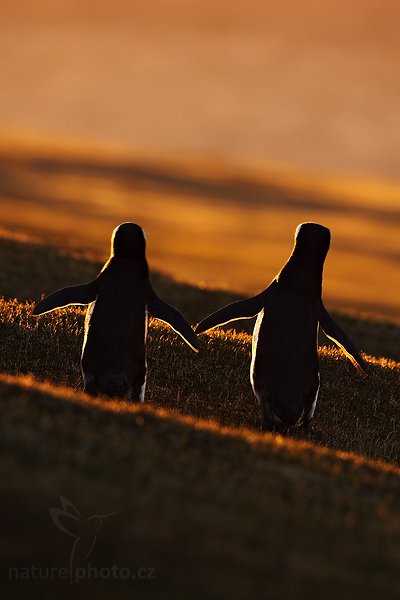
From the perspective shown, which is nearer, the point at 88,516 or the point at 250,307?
the point at 88,516

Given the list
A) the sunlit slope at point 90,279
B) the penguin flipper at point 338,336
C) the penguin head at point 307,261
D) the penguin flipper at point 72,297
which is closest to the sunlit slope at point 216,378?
the penguin flipper at point 338,336

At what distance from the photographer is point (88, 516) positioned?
9305 mm

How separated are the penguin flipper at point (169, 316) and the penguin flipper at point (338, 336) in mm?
2344

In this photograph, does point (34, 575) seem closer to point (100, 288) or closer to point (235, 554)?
point (235, 554)

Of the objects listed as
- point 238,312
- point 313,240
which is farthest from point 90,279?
point 313,240

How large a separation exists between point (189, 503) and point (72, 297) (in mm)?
7049

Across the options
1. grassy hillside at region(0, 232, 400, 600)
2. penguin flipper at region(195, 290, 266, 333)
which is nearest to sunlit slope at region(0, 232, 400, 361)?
penguin flipper at region(195, 290, 266, 333)

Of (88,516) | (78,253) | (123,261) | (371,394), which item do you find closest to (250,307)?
(123,261)

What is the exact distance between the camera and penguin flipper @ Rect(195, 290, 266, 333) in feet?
55.9

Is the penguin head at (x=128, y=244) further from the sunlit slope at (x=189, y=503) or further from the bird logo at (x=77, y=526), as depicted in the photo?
the bird logo at (x=77, y=526)

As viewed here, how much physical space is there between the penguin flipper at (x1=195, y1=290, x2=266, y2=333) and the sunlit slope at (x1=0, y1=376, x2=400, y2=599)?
14.3 feet

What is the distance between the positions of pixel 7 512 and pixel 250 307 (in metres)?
8.56

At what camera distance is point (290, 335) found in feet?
54.3

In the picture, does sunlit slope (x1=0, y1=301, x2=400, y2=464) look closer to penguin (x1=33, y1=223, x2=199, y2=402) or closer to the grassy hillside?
→ penguin (x1=33, y1=223, x2=199, y2=402)
